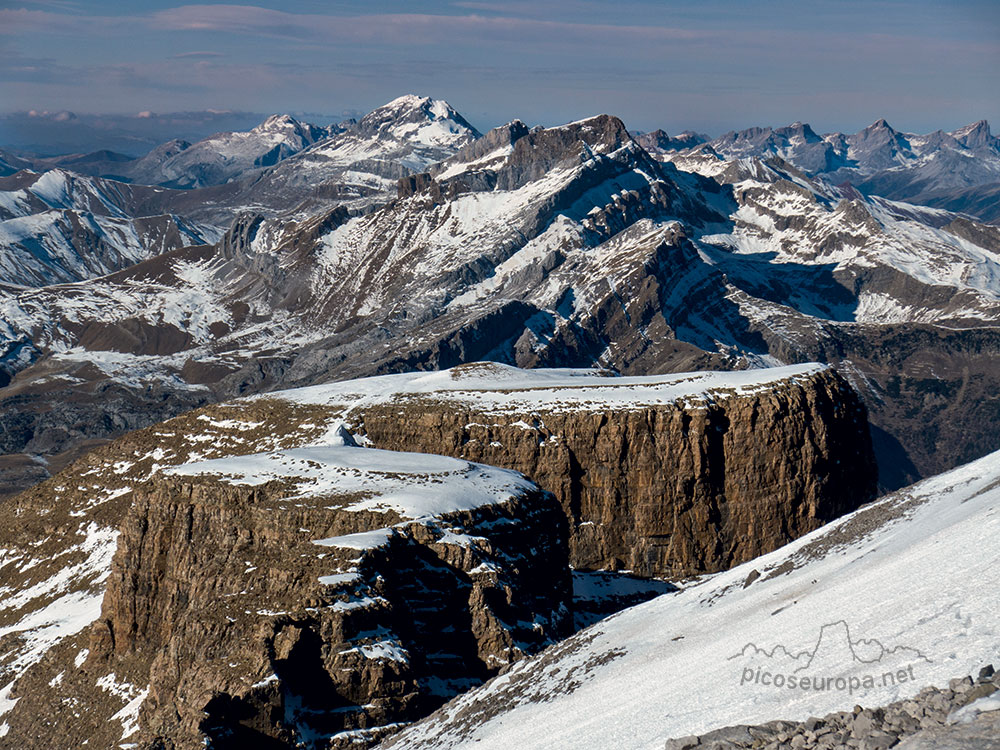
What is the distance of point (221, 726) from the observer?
52.8 metres

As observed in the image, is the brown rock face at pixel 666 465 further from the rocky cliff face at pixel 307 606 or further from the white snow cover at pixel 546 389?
the rocky cliff face at pixel 307 606

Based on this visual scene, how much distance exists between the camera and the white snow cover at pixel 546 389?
4220 inches

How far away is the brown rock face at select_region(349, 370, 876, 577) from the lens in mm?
103688

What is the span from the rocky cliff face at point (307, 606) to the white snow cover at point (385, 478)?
21cm

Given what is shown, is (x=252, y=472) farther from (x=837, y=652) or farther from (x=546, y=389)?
(x=837, y=652)

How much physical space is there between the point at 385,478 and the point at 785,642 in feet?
131

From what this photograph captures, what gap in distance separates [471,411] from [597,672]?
196 feet

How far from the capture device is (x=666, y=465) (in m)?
104

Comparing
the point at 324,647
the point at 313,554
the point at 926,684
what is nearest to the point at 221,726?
the point at 324,647

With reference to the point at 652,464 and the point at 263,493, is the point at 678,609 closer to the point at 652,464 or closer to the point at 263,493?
the point at 263,493

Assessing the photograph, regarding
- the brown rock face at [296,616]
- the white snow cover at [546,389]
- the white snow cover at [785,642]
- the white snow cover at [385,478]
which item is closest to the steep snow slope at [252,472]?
the white snow cover at [385,478]

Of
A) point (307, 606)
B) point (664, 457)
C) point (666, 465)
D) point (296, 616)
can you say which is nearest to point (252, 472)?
point (307, 606)

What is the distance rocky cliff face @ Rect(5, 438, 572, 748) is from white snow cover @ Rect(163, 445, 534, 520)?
206mm

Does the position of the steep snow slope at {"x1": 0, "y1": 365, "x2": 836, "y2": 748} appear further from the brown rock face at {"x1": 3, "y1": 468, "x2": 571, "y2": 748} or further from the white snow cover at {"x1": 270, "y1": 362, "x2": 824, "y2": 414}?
the brown rock face at {"x1": 3, "y1": 468, "x2": 571, "y2": 748}
